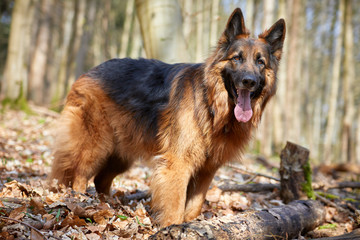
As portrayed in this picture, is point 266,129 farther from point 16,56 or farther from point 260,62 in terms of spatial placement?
point 16,56

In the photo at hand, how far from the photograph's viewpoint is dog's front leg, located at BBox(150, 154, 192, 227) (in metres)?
3.48

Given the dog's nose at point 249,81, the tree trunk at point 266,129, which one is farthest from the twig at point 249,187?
the tree trunk at point 266,129

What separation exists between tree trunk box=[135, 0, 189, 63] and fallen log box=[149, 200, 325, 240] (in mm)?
3772

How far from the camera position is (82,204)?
338 centimetres

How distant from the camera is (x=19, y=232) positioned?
2561 millimetres

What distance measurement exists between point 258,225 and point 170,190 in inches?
40.5

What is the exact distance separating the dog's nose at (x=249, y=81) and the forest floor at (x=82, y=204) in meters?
1.71

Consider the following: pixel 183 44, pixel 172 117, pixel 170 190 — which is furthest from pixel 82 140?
pixel 183 44

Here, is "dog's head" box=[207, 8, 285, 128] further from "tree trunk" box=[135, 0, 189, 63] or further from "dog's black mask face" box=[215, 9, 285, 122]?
"tree trunk" box=[135, 0, 189, 63]

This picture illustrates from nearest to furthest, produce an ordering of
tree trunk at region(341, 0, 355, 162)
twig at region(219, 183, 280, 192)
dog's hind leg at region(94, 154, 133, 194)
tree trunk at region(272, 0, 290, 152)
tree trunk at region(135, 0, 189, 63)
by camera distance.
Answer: dog's hind leg at region(94, 154, 133, 194)
twig at region(219, 183, 280, 192)
tree trunk at region(135, 0, 189, 63)
tree trunk at region(272, 0, 290, 152)
tree trunk at region(341, 0, 355, 162)

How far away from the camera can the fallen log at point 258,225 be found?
8.16ft

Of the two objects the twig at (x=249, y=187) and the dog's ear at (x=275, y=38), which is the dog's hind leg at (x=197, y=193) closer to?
the twig at (x=249, y=187)

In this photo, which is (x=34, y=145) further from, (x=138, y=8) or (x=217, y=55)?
(x=217, y=55)

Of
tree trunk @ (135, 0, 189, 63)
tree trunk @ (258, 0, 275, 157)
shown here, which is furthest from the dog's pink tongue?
tree trunk @ (258, 0, 275, 157)
